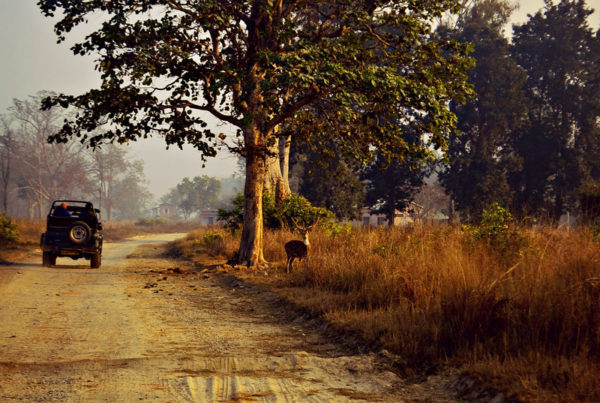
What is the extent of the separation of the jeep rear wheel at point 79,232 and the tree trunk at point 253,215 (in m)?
4.86

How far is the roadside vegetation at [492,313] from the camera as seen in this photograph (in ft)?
18.0

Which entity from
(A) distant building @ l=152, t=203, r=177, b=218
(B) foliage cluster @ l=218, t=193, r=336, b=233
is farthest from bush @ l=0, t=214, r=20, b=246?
(A) distant building @ l=152, t=203, r=177, b=218

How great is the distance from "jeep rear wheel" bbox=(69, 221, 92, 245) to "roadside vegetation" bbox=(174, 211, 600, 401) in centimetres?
869

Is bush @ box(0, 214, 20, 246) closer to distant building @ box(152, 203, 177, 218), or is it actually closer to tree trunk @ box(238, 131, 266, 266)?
tree trunk @ box(238, 131, 266, 266)

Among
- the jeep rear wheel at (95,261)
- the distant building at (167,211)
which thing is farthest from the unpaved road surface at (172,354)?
the distant building at (167,211)

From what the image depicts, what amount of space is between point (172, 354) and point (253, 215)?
11.1 meters

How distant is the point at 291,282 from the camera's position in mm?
13734

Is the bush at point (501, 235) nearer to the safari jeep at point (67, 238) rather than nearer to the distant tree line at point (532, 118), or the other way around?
the safari jeep at point (67, 238)

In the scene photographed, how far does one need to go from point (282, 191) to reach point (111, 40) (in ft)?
36.9

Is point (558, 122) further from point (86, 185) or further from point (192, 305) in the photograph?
point (86, 185)

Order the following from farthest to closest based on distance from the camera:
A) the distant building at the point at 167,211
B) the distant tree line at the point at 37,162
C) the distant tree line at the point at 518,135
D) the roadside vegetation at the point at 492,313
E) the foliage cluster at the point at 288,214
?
1. the distant building at the point at 167,211
2. the distant tree line at the point at 37,162
3. the distant tree line at the point at 518,135
4. the foliage cluster at the point at 288,214
5. the roadside vegetation at the point at 492,313

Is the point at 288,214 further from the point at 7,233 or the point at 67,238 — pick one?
the point at 7,233

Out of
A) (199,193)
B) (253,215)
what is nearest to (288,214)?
(253,215)

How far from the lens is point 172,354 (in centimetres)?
721
